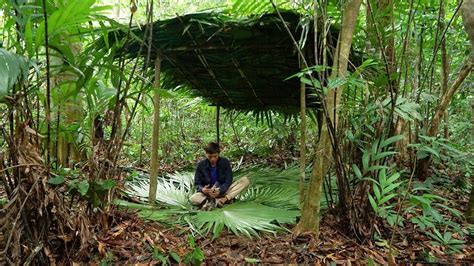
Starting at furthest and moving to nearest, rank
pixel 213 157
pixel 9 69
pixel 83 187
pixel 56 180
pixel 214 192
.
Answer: pixel 213 157, pixel 214 192, pixel 83 187, pixel 56 180, pixel 9 69

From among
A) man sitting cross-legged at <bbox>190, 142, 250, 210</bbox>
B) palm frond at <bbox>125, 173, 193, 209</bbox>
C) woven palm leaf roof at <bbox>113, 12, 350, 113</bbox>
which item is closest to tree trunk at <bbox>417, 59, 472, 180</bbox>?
woven palm leaf roof at <bbox>113, 12, 350, 113</bbox>

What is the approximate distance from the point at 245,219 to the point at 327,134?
0.90 m

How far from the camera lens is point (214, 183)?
12.5 feet

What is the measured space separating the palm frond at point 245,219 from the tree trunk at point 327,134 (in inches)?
9.3

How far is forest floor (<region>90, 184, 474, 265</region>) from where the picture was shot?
2.30 metres

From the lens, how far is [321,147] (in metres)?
2.45

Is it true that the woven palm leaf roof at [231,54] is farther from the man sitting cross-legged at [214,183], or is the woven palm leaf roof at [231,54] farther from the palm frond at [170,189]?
the palm frond at [170,189]

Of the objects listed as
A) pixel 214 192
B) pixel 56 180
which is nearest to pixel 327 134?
pixel 214 192

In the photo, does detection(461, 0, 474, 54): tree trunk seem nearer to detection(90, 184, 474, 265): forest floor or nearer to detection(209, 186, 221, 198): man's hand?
detection(90, 184, 474, 265): forest floor

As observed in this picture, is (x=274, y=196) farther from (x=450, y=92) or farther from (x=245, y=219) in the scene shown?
(x=450, y=92)

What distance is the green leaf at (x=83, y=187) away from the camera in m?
1.96

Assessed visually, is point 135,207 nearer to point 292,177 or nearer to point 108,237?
point 108,237

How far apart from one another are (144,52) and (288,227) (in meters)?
2.06

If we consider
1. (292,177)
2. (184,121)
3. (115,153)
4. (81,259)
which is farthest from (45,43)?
(184,121)
